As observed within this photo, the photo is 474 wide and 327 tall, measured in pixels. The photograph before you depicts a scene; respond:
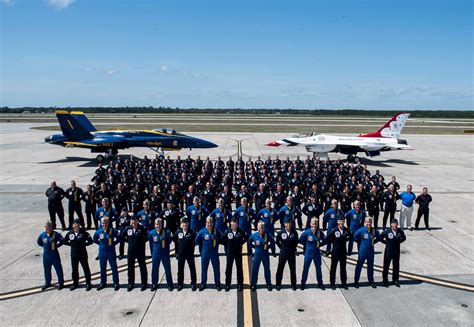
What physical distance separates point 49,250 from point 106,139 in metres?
19.9

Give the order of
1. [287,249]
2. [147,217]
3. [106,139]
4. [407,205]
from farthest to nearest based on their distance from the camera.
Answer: [106,139] < [407,205] < [147,217] < [287,249]

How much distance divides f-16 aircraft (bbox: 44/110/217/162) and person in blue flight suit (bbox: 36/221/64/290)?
19.4m

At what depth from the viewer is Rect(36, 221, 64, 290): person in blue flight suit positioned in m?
7.36

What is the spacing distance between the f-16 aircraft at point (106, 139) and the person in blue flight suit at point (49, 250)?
19.4m

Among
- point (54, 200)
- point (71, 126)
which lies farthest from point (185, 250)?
point (71, 126)

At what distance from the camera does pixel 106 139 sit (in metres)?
26.0

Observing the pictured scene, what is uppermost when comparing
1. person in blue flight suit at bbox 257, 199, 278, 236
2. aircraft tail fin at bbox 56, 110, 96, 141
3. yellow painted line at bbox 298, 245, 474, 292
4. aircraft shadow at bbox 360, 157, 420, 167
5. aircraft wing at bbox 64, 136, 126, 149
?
aircraft tail fin at bbox 56, 110, 96, 141

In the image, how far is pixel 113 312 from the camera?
6.64 m

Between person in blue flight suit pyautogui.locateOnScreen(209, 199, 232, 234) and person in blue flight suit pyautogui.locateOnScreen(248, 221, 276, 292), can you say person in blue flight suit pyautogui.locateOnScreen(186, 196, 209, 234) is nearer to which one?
person in blue flight suit pyautogui.locateOnScreen(209, 199, 232, 234)

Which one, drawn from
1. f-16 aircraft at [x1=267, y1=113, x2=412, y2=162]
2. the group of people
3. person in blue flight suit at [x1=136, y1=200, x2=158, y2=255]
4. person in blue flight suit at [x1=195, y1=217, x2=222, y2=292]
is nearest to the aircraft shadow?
f-16 aircraft at [x1=267, y1=113, x2=412, y2=162]

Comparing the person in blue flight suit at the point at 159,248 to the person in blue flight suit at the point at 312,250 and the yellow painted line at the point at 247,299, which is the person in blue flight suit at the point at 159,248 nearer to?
the yellow painted line at the point at 247,299

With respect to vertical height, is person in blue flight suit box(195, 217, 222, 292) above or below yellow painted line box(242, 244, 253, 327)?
above

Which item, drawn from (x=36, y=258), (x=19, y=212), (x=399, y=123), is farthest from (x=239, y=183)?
(x=399, y=123)

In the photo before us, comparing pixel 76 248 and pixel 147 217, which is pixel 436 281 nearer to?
pixel 147 217
